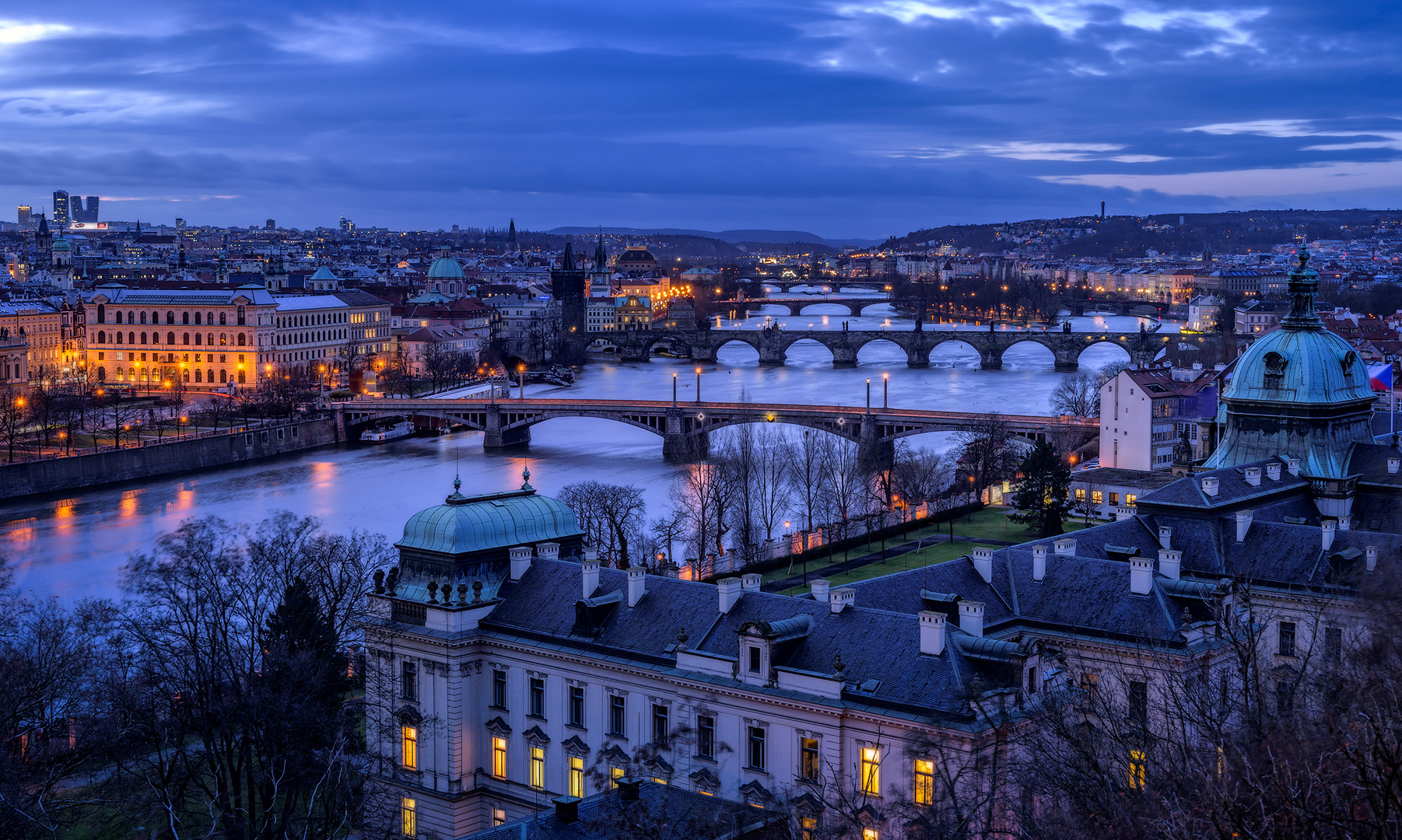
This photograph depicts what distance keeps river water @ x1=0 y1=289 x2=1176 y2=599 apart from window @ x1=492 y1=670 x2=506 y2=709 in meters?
17.1

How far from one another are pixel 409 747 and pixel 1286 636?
1295 centimetres

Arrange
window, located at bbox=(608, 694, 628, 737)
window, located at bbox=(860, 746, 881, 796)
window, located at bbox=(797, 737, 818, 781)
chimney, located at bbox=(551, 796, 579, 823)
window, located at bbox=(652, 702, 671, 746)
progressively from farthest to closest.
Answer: window, located at bbox=(608, 694, 628, 737) < window, located at bbox=(652, 702, 671, 746) < window, located at bbox=(797, 737, 818, 781) < window, located at bbox=(860, 746, 881, 796) < chimney, located at bbox=(551, 796, 579, 823)

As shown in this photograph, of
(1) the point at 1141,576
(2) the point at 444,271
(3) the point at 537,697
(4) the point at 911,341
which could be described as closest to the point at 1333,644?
(1) the point at 1141,576

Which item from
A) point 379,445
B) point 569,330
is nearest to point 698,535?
point 379,445

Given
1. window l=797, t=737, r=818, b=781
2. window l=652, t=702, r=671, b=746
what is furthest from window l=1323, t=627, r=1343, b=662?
window l=652, t=702, r=671, b=746

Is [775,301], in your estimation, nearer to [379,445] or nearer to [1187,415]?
[379,445]

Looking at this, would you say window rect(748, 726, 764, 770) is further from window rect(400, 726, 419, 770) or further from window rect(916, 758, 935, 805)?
window rect(400, 726, 419, 770)

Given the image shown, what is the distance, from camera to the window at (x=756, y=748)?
60.0ft

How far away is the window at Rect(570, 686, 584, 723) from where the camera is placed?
66.7 ft

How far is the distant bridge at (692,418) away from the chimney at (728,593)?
3303 cm

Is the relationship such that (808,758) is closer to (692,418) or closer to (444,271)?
(692,418)

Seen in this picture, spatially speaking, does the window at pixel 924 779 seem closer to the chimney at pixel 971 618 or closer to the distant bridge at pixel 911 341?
the chimney at pixel 971 618

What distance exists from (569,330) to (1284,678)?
3988 inches

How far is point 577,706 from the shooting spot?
2045 cm
